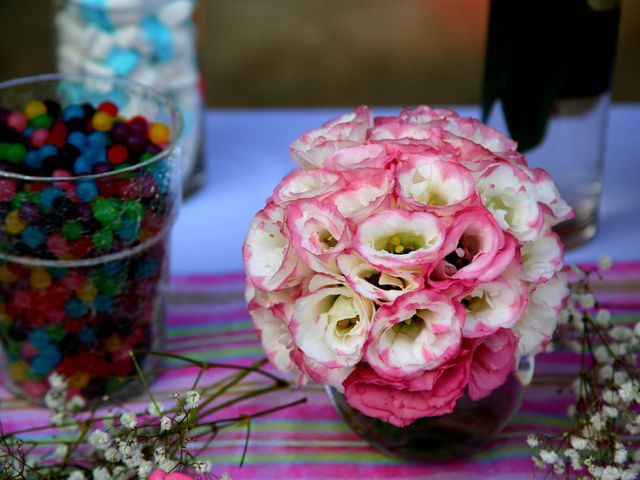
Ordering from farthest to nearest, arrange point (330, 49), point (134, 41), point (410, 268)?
point (330, 49) → point (134, 41) → point (410, 268)

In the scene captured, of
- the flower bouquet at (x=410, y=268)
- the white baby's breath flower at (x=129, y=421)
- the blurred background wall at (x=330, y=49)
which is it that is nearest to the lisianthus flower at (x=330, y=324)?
the flower bouquet at (x=410, y=268)

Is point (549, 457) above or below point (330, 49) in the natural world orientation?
above

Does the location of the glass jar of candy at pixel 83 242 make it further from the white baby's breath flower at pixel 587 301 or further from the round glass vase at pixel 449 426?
the white baby's breath flower at pixel 587 301

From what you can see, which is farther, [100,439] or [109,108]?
[109,108]

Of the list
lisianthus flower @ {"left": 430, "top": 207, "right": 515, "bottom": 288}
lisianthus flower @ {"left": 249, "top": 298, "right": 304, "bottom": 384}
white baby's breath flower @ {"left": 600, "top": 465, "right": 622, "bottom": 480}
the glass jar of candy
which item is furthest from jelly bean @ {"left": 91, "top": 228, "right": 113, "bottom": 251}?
white baby's breath flower @ {"left": 600, "top": 465, "right": 622, "bottom": 480}

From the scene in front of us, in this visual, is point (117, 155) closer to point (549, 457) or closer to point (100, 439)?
point (100, 439)

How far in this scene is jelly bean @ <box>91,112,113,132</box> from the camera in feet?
2.05

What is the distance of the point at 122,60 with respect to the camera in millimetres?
791

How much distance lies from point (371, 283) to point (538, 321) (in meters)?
0.10

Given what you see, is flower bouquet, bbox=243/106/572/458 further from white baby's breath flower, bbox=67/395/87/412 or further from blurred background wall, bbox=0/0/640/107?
blurred background wall, bbox=0/0/640/107

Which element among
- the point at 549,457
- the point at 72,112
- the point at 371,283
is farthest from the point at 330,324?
the point at 72,112

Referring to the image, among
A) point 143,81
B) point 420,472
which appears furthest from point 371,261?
point 143,81

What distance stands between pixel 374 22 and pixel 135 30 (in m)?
1.32

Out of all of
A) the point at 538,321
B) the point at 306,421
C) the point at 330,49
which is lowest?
the point at 330,49
